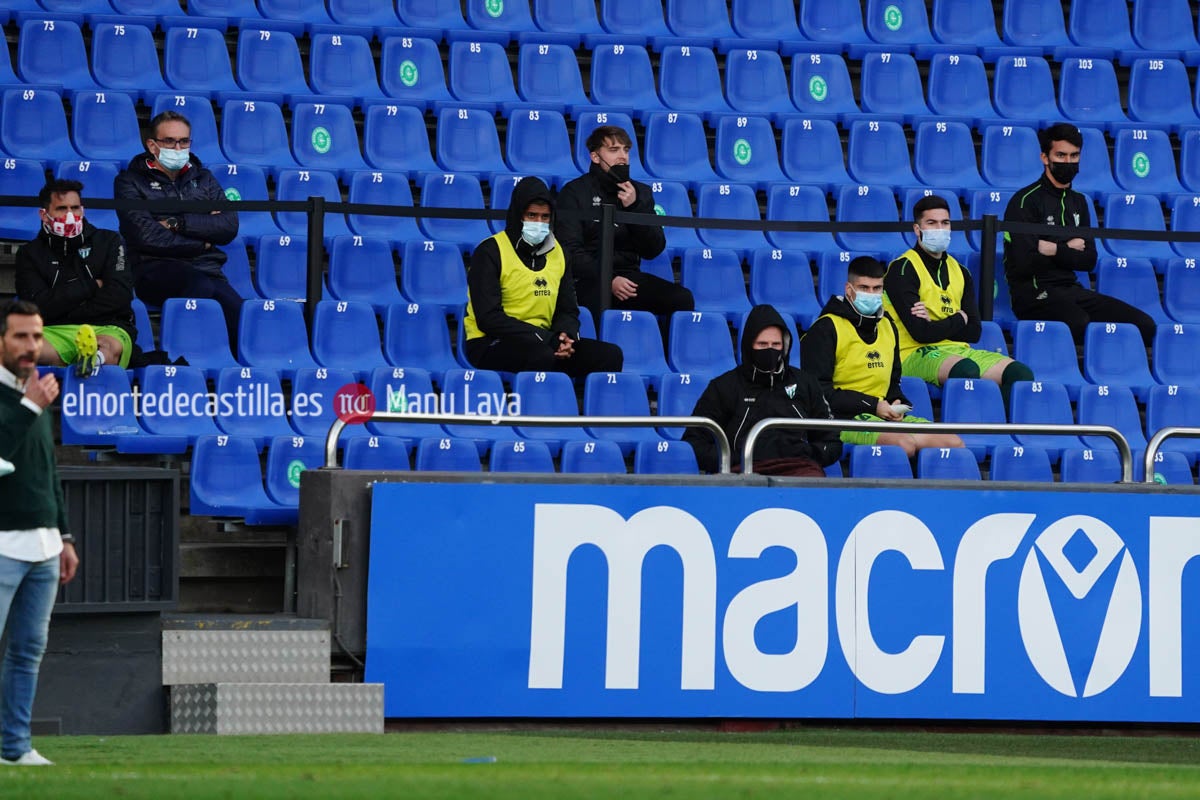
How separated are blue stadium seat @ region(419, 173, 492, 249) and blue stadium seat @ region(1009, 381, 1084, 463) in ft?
11.0

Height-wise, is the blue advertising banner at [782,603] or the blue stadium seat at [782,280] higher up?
the blue stadium seat at [782,280]

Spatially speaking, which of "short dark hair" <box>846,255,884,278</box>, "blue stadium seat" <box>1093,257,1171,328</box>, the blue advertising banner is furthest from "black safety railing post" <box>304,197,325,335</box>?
"blue stadium seat" <box>1093,257,1171,328</box>

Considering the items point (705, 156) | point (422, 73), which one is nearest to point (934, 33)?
point (705, 156)

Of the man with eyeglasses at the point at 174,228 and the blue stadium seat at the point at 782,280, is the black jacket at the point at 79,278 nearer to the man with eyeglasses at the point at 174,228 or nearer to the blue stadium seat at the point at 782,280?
the man with eyeglasses at the point at 174,228

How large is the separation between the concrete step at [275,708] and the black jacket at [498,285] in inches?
109

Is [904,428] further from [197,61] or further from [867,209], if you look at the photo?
[197,61]

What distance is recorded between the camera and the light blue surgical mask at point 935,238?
11.7 m

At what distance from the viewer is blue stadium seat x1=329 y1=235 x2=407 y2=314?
38.2 feet

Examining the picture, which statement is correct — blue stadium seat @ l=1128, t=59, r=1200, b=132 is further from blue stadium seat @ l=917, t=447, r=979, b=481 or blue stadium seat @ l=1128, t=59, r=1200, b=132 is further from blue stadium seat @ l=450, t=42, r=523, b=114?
blue stadium seat @ l=917, t=447, r=979, b=481

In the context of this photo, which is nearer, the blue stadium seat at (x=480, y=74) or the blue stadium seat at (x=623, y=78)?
the blue stadium seat at (x=480, y=74)

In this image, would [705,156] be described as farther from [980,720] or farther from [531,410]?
[980,720]

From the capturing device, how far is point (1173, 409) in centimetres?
1166

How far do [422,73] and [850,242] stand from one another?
305 cm

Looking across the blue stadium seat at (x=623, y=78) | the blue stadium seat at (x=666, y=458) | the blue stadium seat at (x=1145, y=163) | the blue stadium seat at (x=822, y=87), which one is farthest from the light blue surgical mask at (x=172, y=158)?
the blue stadium seat at (x=1145, y=163)
